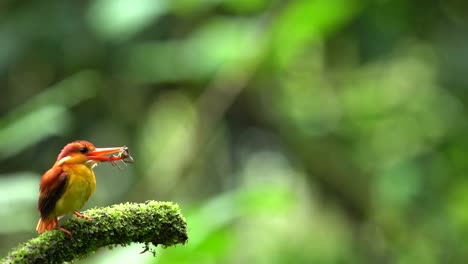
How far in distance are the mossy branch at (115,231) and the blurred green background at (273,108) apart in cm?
406

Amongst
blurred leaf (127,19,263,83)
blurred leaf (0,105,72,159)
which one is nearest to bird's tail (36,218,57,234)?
blurred leaf (0,105,72,159)

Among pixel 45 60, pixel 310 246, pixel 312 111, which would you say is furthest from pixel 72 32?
pixel 310 246

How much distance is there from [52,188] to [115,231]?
57cm

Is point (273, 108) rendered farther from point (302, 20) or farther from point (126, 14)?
point (126, 14)

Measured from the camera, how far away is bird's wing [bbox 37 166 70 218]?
2.79 m

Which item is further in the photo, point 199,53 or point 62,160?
point 199,53

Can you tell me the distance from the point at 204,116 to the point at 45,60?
204cm

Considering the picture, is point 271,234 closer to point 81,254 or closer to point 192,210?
point 192,210

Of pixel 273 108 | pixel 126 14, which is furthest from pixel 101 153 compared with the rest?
pixel 273 108

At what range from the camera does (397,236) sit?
9.94m

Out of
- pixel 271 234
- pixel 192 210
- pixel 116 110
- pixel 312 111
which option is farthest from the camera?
pixel 271 234

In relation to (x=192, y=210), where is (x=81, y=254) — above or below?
below

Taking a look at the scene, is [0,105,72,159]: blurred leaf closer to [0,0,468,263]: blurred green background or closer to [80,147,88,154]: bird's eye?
[0,0,468,263]: blurred green background

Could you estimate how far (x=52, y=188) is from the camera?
282 cm
